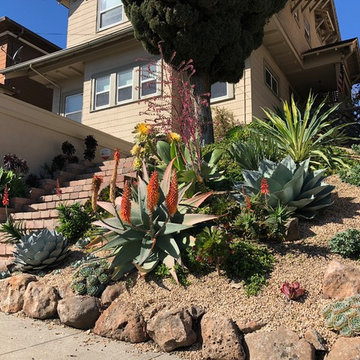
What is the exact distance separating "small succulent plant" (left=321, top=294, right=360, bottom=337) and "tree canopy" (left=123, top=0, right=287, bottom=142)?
21.8 feet

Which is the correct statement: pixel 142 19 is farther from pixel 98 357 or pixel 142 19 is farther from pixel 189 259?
pixel 98 357

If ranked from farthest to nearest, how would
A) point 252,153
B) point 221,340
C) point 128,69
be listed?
point 128,69, point 252,153, point 221,340

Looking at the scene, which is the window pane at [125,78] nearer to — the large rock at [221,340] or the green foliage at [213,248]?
the green foliage at [213,248]

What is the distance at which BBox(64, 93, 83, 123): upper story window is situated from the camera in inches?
647

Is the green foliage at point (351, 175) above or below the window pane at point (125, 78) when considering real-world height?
below

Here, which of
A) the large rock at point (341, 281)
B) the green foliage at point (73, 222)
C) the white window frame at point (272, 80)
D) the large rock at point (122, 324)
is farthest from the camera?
the white window frame at point (272, 80)

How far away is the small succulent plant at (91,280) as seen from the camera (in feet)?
14.1

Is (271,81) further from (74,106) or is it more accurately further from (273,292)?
(273,292)

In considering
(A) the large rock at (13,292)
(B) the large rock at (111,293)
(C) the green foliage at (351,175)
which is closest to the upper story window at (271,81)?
(C) the green foliage at (351,175)

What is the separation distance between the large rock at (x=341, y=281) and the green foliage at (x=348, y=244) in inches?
16.2

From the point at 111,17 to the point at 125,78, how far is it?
3.54 m

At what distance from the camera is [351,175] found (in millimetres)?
6328

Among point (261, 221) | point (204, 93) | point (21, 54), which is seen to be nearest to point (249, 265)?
point (261, 221)

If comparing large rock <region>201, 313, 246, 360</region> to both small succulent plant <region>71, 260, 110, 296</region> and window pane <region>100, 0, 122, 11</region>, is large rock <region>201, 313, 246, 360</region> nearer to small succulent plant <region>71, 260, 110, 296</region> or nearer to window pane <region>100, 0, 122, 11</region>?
small succulent plant <region>71, 260, 110, 296</region>
